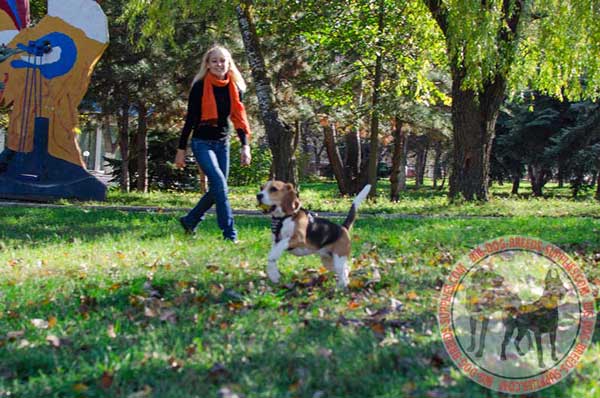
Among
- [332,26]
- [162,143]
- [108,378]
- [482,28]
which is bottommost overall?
[108,378]

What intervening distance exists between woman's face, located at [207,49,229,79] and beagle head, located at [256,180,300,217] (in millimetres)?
2245

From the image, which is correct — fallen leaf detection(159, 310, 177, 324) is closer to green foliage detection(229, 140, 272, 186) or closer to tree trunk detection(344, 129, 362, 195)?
tree trunk detection(344, 129, 362, 195)

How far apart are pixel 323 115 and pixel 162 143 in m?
6.95

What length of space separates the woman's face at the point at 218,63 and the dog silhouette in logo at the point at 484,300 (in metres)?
3.24

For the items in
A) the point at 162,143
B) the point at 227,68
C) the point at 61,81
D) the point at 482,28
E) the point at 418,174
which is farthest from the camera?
the point at 418,174

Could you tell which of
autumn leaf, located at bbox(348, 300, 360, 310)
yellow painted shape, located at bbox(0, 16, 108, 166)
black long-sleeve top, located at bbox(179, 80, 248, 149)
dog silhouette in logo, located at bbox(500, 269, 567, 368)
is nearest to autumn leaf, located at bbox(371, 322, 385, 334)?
autumn leaf, located at bbox(348, 300, 360, 310)

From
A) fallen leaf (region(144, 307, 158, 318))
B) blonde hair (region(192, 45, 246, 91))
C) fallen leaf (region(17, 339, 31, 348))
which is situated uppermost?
blonde hair (region(192, 45, 246, 91))

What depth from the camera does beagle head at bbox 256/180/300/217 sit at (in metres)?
4.66

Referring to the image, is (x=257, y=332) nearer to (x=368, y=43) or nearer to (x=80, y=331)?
(x=80, y=331)

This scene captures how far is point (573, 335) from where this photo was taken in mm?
3705

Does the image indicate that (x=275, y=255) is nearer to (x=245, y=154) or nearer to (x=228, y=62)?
(x=245, y=154)

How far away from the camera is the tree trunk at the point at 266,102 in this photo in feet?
41.2

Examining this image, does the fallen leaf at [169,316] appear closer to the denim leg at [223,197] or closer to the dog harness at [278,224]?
the dog harness at [278,224]

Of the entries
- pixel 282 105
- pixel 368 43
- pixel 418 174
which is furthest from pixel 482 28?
pixel 418 174
